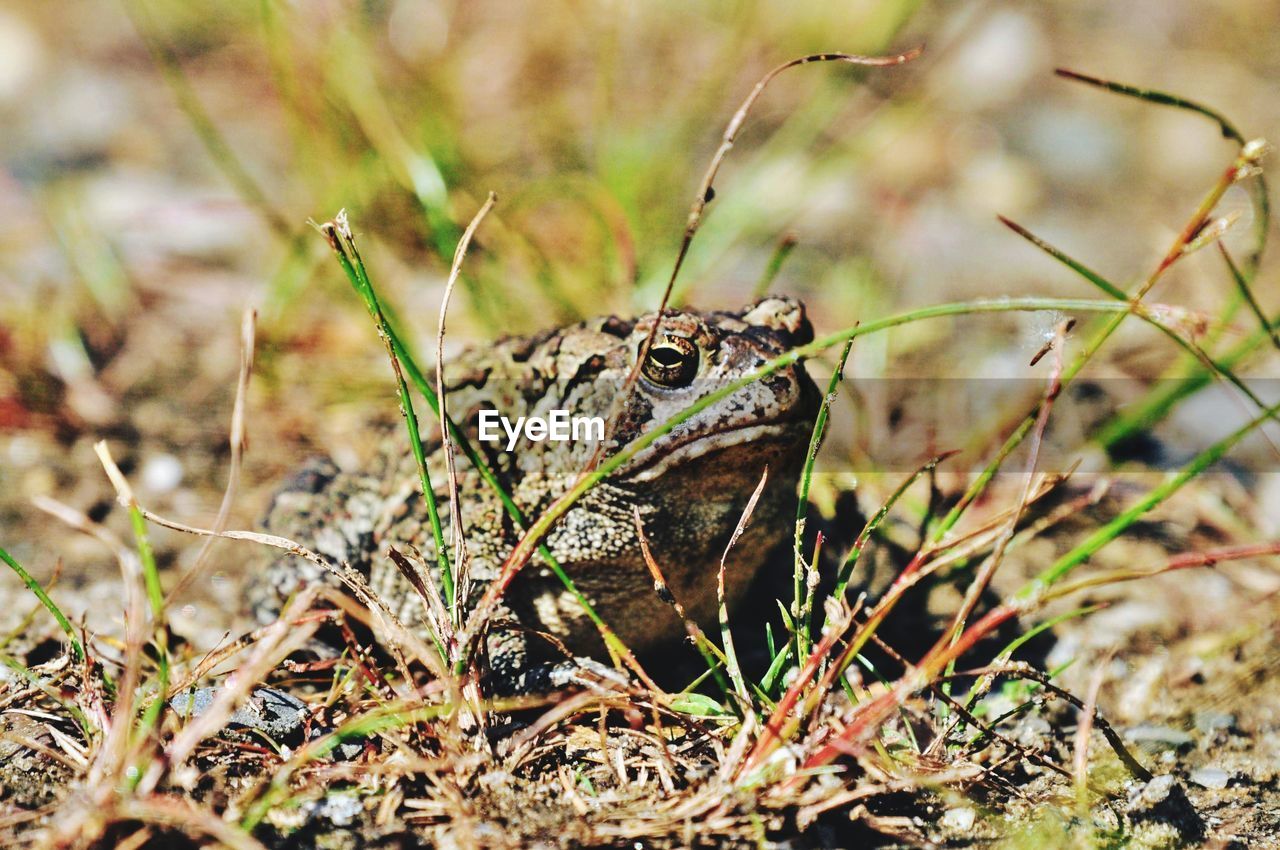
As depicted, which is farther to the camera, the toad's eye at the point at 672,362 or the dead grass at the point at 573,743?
the toad's eye at the point at 672,362

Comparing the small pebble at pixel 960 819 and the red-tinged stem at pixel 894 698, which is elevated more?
the red-tinged stem at pixel 894 698

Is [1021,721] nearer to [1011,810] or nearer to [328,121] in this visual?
[1011,810]

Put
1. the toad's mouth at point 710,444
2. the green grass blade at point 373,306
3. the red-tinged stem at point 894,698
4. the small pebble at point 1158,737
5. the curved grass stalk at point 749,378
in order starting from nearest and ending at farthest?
1. the curved grass stalk at point 749,378
2. the red-tinged stem at point 894,698
3. the green grass blade at point 373,306
4. the toad's mouth at point 710,444
5. the small pebble at point 1158,737

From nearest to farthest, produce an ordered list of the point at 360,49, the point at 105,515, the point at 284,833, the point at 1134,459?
the point at 284,833, the point at 105,515, the point at 1134,459, the point at 360,49

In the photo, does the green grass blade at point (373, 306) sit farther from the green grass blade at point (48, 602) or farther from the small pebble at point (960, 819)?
the small pebble at point (960, 819)

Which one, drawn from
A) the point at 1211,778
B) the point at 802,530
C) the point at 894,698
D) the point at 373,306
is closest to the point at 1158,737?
the point at 1211,778

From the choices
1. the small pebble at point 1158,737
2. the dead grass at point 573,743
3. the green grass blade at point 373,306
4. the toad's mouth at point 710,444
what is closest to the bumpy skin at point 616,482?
the toad's mouth at point 710,444

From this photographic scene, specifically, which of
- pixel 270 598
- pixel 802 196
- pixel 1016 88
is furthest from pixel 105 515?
pixel 1016 88

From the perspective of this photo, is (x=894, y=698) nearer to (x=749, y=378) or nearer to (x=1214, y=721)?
(x=749, y=378)
